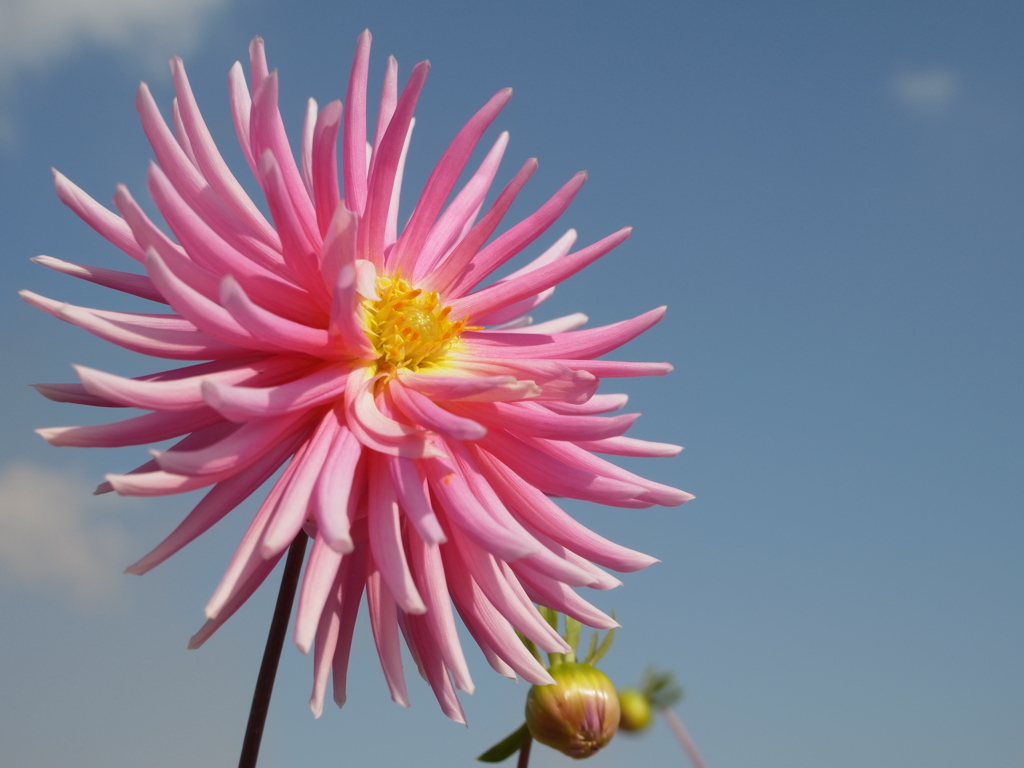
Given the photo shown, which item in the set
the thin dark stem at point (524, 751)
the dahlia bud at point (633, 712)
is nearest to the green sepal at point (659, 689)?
the dahlia bud at point (633, 712)

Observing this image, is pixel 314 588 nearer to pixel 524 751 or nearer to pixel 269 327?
pixel 269 327

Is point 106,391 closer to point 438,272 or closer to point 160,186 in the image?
point 160,186

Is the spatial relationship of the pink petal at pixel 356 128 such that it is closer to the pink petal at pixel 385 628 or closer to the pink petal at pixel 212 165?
the pink petal at pixel 212 165

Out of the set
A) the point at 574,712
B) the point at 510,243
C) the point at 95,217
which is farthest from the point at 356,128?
the point at 574,712

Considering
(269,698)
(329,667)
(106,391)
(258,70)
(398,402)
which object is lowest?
(269,698)

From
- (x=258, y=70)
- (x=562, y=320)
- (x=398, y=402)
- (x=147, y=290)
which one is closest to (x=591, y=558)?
(x=398, y=402)

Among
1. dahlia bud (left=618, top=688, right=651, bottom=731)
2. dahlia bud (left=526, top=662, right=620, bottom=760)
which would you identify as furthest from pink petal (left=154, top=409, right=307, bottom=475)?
dahlia bud (left=618, top=688, right=651, bottom=731)

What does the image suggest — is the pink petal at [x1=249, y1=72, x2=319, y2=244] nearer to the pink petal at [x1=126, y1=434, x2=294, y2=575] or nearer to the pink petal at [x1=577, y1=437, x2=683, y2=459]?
the pink petal at [x1=126, y1=434, x2=294, y2=575]
